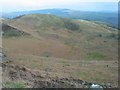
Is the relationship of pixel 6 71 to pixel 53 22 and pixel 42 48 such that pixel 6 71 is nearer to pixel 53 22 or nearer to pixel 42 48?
pixel 42 48

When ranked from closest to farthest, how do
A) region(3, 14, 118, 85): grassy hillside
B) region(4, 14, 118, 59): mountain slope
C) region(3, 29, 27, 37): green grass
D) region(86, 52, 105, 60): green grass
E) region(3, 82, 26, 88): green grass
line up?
region(3, 82, 26, 88): green grass, region(3, 14, 118, 85): grassy hillside, region(86, 52, 105, 60): green grass, region(4, 14, 118, 59): mountain slope, region(3, 29, 27, 37): green grass

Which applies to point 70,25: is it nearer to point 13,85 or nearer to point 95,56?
point 95,56

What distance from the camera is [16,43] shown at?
112 feet

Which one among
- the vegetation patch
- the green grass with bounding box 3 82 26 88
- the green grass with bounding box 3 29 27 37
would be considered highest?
the green grass with bounding box 3 82 26 88

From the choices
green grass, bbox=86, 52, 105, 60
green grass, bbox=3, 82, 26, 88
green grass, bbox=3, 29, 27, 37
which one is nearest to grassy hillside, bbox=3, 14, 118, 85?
green grass, bbox=86, 52, 105, 60

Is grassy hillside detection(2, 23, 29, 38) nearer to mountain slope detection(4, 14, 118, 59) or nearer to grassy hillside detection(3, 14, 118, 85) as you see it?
grassy hillside detection(3, 14, 118, 85)

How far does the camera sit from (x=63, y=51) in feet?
105

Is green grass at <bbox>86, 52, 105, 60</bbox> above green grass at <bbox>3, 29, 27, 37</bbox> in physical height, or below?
below

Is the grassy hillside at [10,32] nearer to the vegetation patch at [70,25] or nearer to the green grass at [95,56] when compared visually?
the green grass at [95,56]

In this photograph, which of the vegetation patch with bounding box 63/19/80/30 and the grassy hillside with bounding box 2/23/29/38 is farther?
the vegetation patch with bounding box 63/19/80/30

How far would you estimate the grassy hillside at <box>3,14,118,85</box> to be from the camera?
1934 cm

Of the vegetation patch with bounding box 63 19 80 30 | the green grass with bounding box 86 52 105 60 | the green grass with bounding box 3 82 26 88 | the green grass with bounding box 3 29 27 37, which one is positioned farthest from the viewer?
Result: the vegetation patch with bounding box 63 19 80 30

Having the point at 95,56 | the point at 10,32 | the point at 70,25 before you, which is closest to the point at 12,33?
the point at 10,32

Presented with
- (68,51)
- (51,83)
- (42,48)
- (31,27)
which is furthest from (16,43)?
(51,83)
